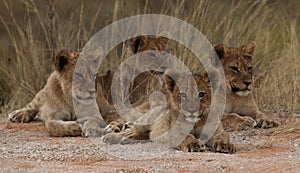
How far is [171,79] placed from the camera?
209 inches

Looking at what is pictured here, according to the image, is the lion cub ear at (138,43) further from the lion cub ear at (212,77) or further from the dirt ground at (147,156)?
the lion cub ear at (212,77)

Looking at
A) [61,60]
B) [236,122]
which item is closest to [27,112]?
[61,60]

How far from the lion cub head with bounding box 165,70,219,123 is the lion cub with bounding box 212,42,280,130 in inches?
33.4

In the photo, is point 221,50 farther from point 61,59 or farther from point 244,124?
point 61,59

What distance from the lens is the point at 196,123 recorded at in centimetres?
521

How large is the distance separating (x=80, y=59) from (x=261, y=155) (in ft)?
6.79

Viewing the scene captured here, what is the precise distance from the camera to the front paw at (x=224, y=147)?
5012 mm

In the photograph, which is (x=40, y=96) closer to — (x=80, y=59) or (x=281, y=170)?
(x=80, y=59)

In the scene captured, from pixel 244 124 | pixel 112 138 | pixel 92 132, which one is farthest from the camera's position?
pixel 244 124

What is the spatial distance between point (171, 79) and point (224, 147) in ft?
2.18

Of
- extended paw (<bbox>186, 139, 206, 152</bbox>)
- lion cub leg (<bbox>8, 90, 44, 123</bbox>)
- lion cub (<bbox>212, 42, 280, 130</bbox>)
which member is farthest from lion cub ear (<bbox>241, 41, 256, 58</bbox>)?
lion cub leg (<bbox>8, 90, 44, 123</bbox>)

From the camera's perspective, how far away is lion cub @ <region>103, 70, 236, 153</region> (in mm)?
5055

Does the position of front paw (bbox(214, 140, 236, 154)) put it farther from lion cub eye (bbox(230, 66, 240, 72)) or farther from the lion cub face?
the lion cub face

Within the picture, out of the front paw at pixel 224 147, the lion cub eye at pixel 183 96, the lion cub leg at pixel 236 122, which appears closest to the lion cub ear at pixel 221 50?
the lion cub leg at pixel 236 122
